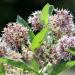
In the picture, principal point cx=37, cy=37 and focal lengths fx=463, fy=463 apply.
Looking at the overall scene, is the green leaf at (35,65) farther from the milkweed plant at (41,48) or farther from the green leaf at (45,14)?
the green leaf at (45,14)

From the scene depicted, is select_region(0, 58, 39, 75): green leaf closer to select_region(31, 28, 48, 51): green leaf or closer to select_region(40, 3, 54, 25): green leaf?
select_region(31, 28, 48, 51): green leaf

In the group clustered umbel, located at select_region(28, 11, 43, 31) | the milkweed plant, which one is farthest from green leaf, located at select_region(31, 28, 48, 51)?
clustered umbel, located at select_region(28, 11, 43, 31)

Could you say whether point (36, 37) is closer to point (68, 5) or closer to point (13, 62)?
point (13, 62)

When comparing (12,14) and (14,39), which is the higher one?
(12,14)

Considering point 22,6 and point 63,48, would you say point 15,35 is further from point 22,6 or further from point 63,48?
point 22,6

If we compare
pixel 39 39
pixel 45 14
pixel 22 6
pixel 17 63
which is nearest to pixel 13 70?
pixel 17 63

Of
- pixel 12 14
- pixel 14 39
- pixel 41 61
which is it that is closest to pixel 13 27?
pixel 14 39
